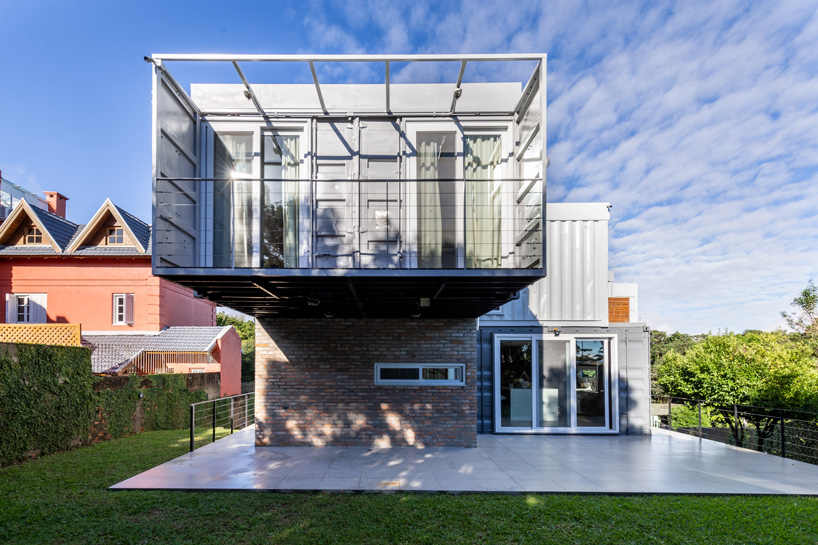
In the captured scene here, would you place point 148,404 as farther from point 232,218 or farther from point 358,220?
point 358,220

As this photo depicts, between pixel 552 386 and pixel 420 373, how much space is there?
3.53 meters

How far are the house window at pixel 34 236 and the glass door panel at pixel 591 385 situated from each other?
22218 millimetres

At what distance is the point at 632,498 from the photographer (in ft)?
18.2

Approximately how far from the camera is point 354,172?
7.25m

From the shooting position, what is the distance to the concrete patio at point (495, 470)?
5.90 metres

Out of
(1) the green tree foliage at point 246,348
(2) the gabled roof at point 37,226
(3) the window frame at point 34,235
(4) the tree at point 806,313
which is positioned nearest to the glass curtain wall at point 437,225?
(1) the green tree foliage at point 246,348

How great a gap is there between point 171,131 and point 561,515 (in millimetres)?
6990

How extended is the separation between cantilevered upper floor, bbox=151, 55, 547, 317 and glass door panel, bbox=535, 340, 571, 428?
11.6 ft

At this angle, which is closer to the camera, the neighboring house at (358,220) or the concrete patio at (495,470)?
the concrete patio at (495,470)

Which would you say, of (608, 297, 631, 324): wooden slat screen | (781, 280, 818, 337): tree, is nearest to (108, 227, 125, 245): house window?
(608, 297, 631, 324): wooden slat screen

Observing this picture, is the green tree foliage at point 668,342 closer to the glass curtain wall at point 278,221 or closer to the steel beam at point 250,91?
the glass curtain wall at point 278,221

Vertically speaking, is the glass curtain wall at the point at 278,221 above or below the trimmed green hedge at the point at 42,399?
above

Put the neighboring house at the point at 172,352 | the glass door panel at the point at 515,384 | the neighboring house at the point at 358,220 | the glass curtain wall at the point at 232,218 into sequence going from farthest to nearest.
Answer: the neighboring house at the point at 172,352 → the glass door panel at the point at 515,384 → the glass curtain wall at the point at 232,218 → the neighboring house at the point at 358,220

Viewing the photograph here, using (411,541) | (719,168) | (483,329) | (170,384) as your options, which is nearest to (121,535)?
(411,541)
